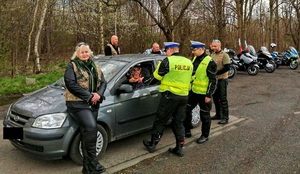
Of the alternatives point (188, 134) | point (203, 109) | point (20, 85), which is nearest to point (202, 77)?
point (203, 109)

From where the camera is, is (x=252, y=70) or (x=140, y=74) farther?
(x=252, y=70)

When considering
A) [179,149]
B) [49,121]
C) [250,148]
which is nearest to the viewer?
[49,121]

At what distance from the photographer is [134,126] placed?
4516 mm

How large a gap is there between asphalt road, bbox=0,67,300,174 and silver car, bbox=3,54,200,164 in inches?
13.1

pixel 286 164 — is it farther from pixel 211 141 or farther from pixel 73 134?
pixel 73 134

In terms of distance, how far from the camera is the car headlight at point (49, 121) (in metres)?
3.58

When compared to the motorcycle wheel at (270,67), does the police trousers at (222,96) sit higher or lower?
lower

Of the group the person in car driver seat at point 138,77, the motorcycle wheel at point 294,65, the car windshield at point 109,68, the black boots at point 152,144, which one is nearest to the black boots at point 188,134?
the black boots at point 152,144

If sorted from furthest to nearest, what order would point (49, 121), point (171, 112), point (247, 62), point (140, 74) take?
point (247, 62) < point (140, 74) < point (171, 112) < point (49, 121)

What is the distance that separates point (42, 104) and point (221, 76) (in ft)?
11.9

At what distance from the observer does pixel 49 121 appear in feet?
11.8

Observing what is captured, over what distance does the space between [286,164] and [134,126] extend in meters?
2.31

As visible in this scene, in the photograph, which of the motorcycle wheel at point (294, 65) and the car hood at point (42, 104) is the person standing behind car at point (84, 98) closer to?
the car hood at point (42, 104)

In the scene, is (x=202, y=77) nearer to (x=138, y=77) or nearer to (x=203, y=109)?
(x=203, y=109)
